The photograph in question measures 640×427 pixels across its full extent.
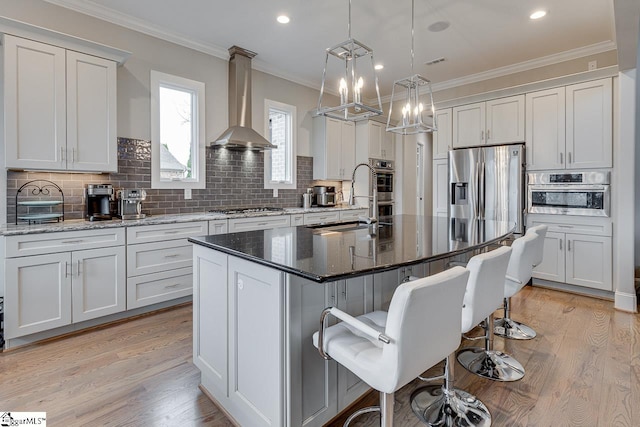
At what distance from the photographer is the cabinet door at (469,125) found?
4480mm

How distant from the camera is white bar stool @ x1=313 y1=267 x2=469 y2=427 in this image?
112cm

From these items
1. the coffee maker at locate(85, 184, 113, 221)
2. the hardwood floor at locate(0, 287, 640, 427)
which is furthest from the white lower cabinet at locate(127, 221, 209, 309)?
the coffee maker at locate(85, 184, 113, 221)

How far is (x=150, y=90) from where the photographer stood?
142 inches

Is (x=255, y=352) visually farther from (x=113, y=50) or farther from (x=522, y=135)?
(x=522, y=135)

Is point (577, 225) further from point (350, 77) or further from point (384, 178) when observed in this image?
point (350, 77)

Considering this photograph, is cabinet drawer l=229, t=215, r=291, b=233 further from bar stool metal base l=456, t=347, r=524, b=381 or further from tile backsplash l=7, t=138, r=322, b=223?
bar stool metal base l=456, t=347, r=524, b=381

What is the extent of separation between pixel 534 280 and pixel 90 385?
4.74 m

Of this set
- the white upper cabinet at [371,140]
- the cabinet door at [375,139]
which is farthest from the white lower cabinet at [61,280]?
the cabinet door at [375,139]

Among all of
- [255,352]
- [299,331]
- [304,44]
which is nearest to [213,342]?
[255,352]

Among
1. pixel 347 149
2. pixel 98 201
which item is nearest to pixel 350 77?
pixel 347 149

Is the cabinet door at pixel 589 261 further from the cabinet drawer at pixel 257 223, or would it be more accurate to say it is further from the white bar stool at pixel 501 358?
the cabinet drawer at pixel 257 223

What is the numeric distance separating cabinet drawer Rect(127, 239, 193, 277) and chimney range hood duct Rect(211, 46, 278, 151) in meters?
1.43

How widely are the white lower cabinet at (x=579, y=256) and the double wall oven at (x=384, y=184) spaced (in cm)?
235

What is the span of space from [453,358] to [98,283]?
2.85 meters
